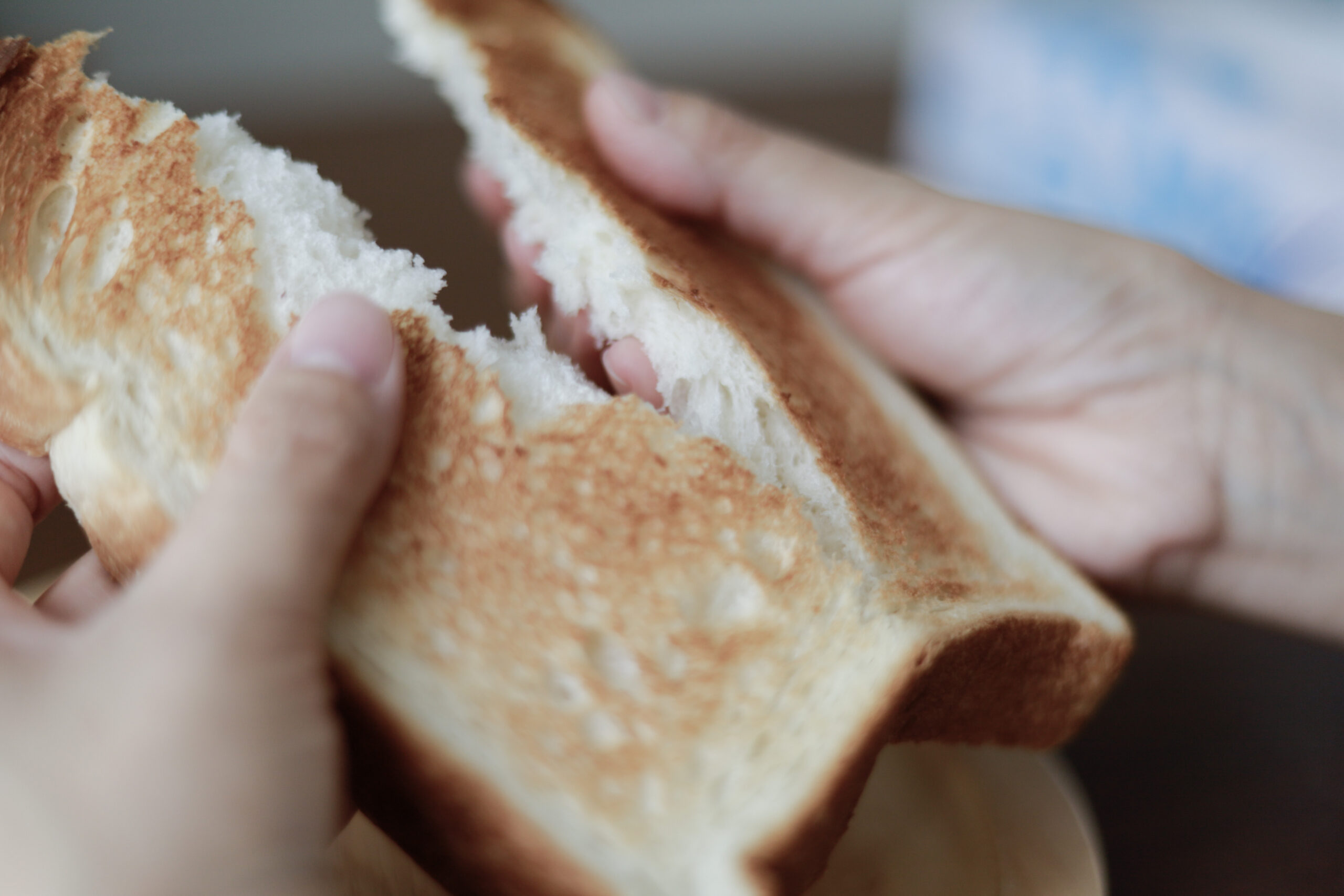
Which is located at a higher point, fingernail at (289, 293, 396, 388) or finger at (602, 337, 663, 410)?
fingernail at (289, 293, 396, 388)

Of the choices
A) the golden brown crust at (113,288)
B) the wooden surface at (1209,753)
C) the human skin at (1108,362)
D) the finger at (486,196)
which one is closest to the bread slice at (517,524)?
the golden brown crust at (113,288)

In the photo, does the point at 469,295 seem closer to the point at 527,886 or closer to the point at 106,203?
the point at 106,203

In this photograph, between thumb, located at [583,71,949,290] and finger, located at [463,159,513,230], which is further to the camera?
finger, located at [463,159,513,230]

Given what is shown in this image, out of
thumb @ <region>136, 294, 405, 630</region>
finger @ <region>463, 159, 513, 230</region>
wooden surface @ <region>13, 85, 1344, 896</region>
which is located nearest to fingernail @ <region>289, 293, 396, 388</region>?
thumb @ <region>136, 294, 405, 630</region>

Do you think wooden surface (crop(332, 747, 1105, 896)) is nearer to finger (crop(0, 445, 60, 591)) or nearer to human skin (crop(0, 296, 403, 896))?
human skin (crop(0, 296, 403, 896))

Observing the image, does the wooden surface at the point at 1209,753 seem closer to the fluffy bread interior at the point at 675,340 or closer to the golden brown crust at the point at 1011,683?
the fluffy bread interior at the point at 675,340

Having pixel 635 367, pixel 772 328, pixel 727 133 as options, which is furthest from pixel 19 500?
pixel 727 133

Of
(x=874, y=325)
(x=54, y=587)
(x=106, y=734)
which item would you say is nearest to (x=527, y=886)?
(x=106, y=734)
